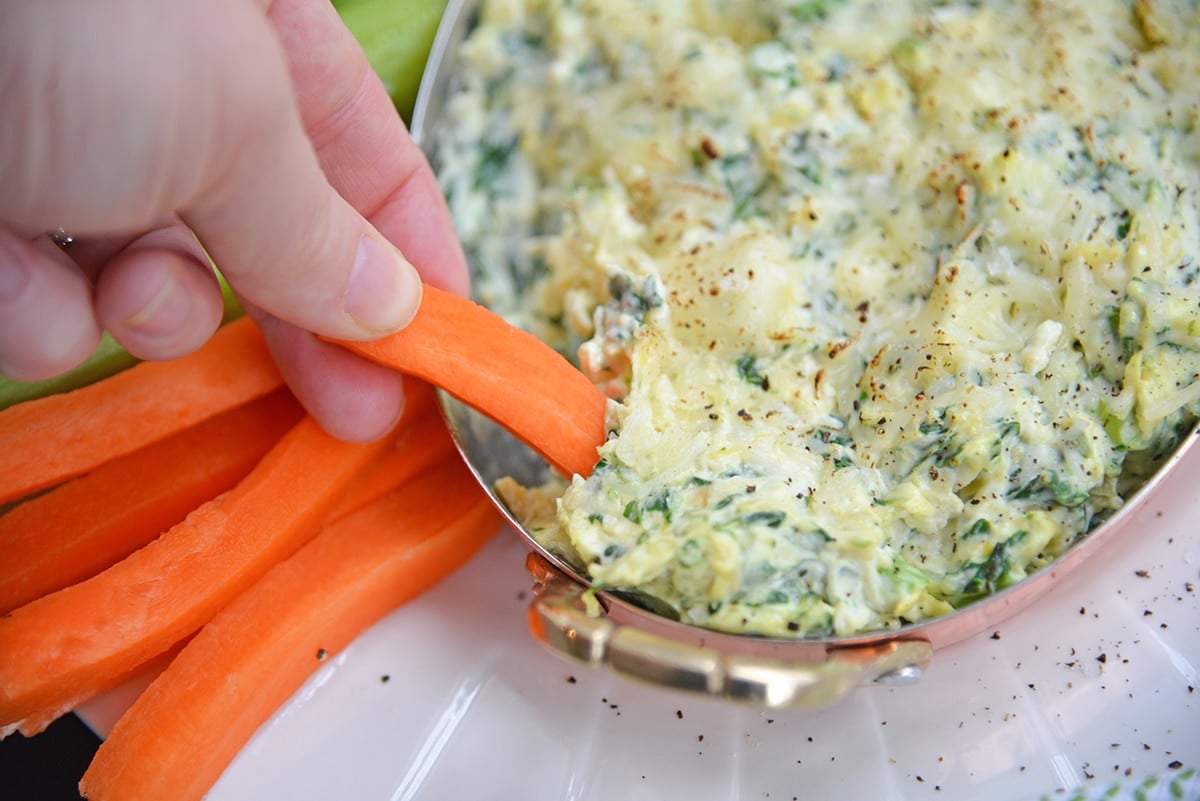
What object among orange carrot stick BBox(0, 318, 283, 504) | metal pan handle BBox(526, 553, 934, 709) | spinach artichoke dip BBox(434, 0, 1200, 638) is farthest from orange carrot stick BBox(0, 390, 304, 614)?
metal pan handle BBox(526, 553, 934, 709)

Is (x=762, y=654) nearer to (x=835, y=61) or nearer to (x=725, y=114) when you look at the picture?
(x=725, y=114)

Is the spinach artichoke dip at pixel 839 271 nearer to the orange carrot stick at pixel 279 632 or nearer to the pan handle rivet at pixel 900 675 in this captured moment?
the pan handle rivet at pixel 900 675

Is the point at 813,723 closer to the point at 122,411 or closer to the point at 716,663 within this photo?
the point at 716,663

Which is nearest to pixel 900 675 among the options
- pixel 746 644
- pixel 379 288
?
pixel 746 644

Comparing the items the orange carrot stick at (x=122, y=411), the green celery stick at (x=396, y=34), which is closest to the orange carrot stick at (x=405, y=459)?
the orange carrot stick at (x=122, y=411)

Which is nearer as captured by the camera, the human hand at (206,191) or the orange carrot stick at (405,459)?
the human hand at (206,191)
